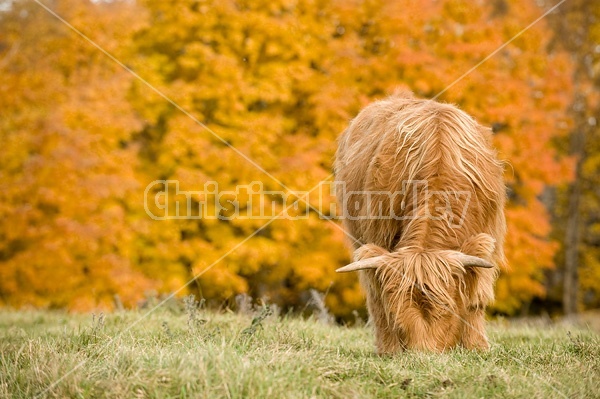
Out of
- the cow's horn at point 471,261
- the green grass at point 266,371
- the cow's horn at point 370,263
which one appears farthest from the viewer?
the cow's horn at point 370,263

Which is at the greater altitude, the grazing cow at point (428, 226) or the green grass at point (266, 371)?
the grazing cow at point (428, 226)

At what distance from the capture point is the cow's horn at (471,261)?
4621mm

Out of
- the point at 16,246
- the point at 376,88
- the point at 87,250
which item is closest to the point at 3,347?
the point at 87,250

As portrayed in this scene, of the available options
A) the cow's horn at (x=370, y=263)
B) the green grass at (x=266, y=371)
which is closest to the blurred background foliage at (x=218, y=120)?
the cow's horn at (x=370, y=263)

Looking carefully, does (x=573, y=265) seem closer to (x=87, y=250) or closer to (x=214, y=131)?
(x=214, y=131)

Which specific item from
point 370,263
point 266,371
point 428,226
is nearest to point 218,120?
point 428,226

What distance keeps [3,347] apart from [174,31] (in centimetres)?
951

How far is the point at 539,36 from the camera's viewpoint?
1330 cm

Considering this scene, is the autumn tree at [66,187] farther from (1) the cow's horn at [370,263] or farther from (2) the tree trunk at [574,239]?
(2) the tree trunk at [574,239]

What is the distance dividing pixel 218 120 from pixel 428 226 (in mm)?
8186

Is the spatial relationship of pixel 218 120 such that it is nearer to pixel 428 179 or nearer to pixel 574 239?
pixel 428 179

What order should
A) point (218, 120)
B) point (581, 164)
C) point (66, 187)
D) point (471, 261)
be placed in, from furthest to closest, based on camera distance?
point (581, 164) < point (218, 120) < point (66, 187) < point (471, 261)

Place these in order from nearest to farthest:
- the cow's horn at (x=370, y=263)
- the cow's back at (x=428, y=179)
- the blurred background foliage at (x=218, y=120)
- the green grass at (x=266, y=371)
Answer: the green grass at (x=266, y=371) < the cow's horn at (x=370, y=263) < the cow's back at (x=428, y=179) < the blurred background foliage at (x=218, y=120)

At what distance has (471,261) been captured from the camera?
466cm
